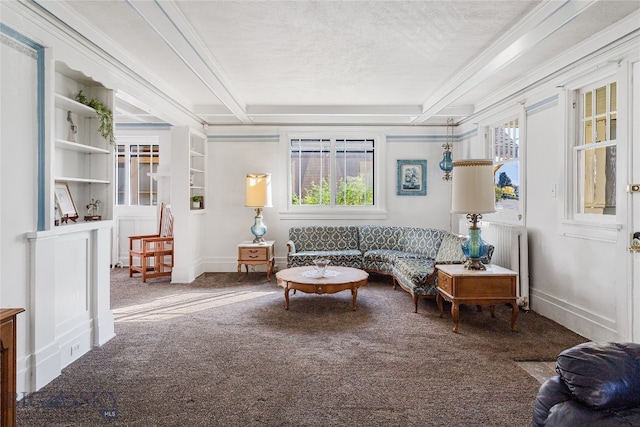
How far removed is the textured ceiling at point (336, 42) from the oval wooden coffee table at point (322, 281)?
2322 mm

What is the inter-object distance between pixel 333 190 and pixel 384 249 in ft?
4.55

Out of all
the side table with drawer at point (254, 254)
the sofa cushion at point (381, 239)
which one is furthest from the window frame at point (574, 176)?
the side table with drawer at point (254, 254)

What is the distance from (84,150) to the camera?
332cm

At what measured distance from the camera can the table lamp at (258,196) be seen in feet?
20.2

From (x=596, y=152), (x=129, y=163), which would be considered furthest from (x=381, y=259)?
(x=129, y=163)

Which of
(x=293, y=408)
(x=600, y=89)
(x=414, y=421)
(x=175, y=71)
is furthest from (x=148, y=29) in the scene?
(x=600, y=89)

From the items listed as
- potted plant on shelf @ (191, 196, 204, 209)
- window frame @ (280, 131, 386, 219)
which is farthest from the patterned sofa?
potted plant on shelf @ (191, 196, 204, 209)

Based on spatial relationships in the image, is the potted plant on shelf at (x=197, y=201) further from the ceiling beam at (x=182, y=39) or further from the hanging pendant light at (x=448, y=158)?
the hanging pendant light at (x=448, y=158)

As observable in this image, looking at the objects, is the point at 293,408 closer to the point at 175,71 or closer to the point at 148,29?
the point at 148,29

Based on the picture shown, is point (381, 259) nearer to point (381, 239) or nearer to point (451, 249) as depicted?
point (381, 239)

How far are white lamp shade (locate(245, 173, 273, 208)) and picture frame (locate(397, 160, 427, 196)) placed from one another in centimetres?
233

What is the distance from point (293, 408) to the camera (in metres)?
2.31

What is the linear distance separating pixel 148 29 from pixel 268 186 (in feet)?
10.8

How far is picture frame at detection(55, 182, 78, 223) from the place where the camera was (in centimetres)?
301
